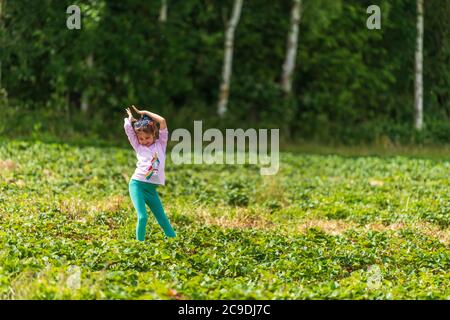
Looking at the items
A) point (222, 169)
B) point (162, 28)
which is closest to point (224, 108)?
point (162, 28)

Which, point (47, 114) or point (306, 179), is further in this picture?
point (47, 114)

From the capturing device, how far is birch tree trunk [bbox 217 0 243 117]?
30.0 meters

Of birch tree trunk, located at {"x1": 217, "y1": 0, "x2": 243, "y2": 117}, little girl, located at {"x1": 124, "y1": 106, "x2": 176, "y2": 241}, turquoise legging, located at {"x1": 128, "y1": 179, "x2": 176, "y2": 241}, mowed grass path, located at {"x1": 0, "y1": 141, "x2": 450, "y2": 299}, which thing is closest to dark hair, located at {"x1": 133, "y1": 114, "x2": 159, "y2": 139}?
little girl, located at {"x1": 124, "y1": 106, "x2": 176, "y2": 241}

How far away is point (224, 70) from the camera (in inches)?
1191

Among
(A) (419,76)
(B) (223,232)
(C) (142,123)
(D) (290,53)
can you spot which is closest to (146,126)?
(C) (142,123)

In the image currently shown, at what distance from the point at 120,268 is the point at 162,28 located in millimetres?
21285

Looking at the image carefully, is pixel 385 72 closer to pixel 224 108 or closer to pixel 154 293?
pixel 224 108

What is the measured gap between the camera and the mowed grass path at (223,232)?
9273 millimetres

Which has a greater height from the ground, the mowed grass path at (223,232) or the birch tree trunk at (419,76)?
the birch tree trunk at (419,76)

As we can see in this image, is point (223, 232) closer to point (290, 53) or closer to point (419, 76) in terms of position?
point (290, 53)

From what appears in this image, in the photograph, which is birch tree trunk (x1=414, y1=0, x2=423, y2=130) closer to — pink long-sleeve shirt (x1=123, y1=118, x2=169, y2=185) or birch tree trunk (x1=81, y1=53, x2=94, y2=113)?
birch tree trunk (x1=81, y1=53, x2=94, y2=113)

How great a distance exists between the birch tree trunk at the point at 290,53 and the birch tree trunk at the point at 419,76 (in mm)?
4223

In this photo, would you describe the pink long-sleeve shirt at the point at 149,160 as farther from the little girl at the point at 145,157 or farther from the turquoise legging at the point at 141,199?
the turquoise legging at the point at 141,199

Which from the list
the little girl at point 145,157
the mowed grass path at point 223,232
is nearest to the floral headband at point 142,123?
the little girl at point 145,157
